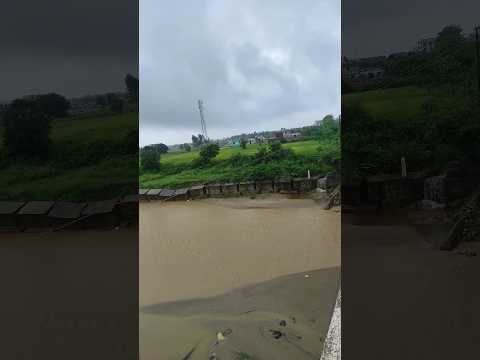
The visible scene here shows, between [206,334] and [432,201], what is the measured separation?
602 cm

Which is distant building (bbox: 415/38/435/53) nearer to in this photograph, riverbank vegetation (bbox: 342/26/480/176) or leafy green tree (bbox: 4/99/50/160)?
riverbank vegetation (bbox: 342/26/480/176)

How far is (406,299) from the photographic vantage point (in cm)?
153

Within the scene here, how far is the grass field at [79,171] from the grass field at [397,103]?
887 mm

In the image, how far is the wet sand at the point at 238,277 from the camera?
273 inches

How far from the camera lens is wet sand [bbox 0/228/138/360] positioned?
137 cm

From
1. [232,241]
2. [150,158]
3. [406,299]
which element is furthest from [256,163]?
[406,299]

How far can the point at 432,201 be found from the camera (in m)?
1.65

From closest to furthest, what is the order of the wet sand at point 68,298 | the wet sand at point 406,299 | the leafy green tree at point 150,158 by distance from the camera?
the wet sand at point 68,298
the wet sand at point 406,299
the leafy green tree at point 150,158

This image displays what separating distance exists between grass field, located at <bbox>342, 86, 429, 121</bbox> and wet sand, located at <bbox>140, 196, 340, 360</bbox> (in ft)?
17.9

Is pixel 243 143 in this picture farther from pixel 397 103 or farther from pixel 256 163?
pixel 397 103

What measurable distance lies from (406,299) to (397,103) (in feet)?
2.38

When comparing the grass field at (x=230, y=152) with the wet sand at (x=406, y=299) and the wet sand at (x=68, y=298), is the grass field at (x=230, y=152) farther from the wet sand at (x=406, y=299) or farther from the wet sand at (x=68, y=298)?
the wet sand at (x=68, y=298)

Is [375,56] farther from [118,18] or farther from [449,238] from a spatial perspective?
[118,18]

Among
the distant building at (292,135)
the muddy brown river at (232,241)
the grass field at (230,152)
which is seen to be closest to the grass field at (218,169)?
the grass field at (230,152)
